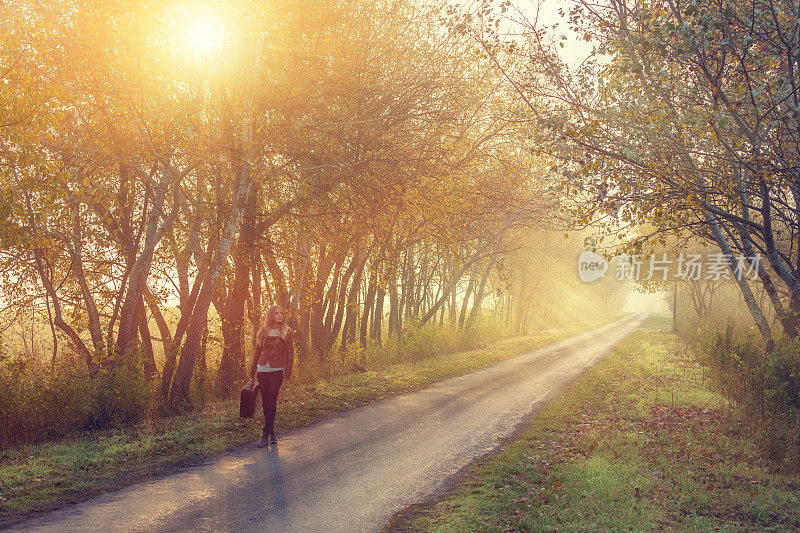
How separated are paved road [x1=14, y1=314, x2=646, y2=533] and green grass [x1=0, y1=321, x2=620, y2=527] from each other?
1.36 feet

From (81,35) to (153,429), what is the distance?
8.25 metres

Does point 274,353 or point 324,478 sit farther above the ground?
point 274,353

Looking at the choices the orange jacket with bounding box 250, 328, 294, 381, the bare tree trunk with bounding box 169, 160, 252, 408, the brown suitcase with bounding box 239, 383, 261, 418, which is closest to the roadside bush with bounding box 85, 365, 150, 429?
the bare tree trunk with bounding box 169, 160, 252, 408

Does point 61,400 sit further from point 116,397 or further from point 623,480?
point 623,480


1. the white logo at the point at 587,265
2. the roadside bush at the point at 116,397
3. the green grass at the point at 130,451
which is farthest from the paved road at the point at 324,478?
the white logo at the point at 587,265

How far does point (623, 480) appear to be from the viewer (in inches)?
328

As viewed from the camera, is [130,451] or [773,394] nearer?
[130,451]

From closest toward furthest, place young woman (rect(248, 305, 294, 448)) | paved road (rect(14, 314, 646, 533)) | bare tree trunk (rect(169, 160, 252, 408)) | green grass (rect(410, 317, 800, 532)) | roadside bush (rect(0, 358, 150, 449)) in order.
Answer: paved road (rect(14, 314, 646, 533)) → green grass (rect(410, 317, 800, 532)) → young woman (rect(248, 305, 294, 448)) → roadside bush (rect(0, 358, 150, 449)) → bare tree trunk (rect(169, 160, 252, 408))

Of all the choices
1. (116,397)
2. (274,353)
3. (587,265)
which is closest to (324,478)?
(274,353)

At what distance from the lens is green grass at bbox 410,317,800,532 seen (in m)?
6.76

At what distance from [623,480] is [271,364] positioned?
590cm

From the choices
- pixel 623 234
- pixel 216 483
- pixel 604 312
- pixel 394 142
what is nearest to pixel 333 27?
pixel 394 142

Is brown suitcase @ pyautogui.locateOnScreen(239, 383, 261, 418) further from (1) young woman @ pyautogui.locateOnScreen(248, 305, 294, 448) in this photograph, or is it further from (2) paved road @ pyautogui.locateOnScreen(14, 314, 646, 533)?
(2) paved road @ pyautogui.locateOnScreen(14, 314, 646, 533)

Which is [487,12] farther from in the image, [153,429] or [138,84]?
[153,429]
